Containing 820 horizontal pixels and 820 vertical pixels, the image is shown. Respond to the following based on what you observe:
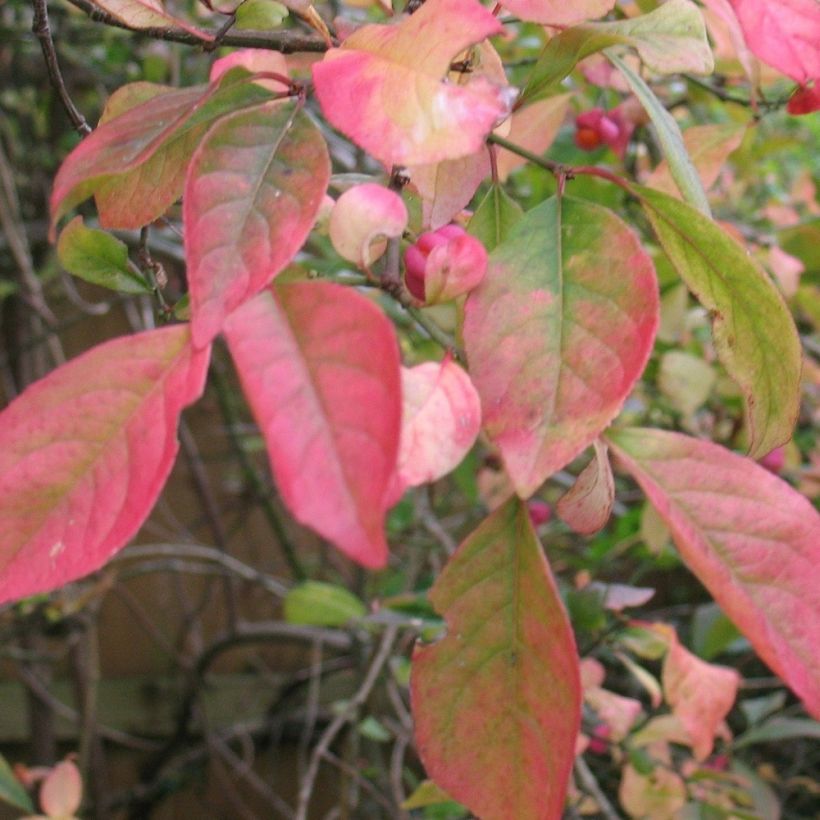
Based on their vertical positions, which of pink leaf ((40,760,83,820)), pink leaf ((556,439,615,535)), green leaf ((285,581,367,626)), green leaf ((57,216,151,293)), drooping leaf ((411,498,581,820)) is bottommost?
pink leaf ((40,760,83,820))

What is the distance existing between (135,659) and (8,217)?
0.84 metres

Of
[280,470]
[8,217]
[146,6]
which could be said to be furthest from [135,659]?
[280,470]

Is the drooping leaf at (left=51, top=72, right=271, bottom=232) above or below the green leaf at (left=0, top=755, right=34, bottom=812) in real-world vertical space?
above

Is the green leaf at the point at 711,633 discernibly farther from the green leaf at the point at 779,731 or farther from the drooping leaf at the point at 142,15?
the drooping leaf at the point at 142,15

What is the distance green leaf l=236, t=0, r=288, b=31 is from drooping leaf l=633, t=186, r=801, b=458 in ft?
0.54

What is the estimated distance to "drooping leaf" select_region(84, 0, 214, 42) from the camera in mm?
362

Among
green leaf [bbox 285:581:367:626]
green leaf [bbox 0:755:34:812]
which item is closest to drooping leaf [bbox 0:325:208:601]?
green leaf [bbox 0:755:34:812]

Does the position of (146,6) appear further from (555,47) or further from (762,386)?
(762,386)

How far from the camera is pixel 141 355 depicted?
0.27m

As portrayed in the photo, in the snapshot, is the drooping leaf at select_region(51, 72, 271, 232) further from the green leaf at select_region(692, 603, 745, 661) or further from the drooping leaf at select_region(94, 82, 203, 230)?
the green leaf at select_region(692, 603, 745, 661)

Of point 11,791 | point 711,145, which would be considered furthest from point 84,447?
point 11,791

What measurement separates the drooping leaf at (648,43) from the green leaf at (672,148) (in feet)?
0.09

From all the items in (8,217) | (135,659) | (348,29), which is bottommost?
(135,659)

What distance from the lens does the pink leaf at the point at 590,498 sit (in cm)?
32
